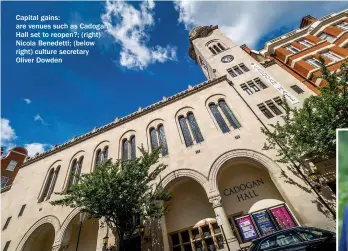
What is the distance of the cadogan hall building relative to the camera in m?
12.2

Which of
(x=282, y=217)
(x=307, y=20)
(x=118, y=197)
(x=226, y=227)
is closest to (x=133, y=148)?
(x=118, y=197)

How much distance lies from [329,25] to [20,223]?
38.3 meters

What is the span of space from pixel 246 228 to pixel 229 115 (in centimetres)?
894

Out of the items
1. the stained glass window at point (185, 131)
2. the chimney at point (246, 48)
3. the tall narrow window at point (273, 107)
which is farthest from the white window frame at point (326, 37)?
the stained glass window at point (185, 131)

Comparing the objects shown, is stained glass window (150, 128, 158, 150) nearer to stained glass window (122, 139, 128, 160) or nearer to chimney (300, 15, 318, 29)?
stained glass window (122, 139, 128, 160)

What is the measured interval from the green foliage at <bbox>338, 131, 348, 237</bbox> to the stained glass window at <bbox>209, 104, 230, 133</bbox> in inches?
526

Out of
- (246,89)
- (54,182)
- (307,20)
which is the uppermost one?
(307,20)

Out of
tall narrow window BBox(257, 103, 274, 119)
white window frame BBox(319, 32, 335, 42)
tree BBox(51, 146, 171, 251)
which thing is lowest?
tree BBox(51, 146, 171, 251)

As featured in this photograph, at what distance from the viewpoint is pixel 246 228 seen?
1202 centimetres

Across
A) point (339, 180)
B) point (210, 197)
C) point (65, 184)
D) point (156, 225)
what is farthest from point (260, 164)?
point (65, 184)

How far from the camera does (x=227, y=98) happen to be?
1836cm

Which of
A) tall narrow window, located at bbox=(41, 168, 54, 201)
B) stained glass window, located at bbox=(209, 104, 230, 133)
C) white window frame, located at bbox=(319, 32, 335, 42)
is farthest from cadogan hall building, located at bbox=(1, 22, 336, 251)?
white window frame, located at bbox=(319, 32, 335, 42)

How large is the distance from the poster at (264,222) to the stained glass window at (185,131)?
7.14 m

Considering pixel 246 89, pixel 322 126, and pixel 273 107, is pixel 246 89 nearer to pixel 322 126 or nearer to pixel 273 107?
pixel 273 107
